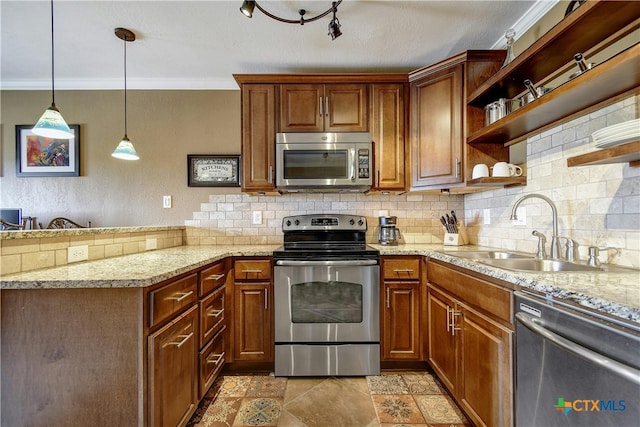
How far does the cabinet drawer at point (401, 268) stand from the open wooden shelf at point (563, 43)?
3.95 ft

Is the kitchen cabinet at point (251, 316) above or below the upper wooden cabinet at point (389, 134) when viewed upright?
below

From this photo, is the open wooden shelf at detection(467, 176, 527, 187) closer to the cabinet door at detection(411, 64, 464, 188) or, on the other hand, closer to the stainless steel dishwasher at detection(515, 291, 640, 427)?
the cabinet door at detection(411, 64, 464, 188)

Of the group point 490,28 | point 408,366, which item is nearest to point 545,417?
point 408,366

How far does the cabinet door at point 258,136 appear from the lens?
2180 millimetres

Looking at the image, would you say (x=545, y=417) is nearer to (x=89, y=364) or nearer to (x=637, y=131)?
(x=637, y=131)

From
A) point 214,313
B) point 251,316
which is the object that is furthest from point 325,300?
point 214,313

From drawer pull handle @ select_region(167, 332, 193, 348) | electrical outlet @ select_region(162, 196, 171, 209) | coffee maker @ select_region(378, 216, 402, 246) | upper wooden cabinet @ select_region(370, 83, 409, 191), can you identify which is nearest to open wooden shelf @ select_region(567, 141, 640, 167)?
upper wooden cabinet @ select_region(370, 83, 409, 191)

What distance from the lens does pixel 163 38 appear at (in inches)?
76.5

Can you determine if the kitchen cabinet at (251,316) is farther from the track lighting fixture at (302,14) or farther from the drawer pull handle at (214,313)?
the track lighting fixture at (302,14)

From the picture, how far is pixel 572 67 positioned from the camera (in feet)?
4.61

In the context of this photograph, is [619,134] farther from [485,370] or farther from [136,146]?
[136,146]

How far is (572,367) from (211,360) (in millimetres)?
1721

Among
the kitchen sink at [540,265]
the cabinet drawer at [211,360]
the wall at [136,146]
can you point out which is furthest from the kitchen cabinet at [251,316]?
the kitchen sink at [540,265]

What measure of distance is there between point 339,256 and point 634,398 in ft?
4.61
